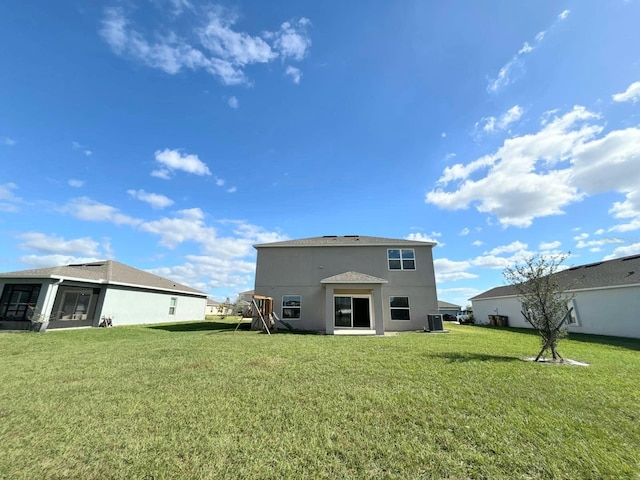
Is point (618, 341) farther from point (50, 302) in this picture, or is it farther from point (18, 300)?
point (18, 300)

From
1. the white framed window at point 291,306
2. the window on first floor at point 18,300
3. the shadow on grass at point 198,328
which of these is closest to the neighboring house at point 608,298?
the white framed window at point 291,306

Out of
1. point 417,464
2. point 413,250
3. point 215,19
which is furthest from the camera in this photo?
point 413,250

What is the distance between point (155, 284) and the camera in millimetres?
22453

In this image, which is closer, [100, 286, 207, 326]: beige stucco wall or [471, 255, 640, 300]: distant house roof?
[471, 255, 640, 300]: distant house roof

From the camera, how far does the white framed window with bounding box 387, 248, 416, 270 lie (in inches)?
714

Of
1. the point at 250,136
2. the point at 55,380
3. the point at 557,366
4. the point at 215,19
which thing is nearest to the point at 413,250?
the point at 557,366

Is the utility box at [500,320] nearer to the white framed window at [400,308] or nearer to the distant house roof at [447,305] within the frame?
the white framed window at [400,308]

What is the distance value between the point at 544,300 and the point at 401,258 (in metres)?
9.93

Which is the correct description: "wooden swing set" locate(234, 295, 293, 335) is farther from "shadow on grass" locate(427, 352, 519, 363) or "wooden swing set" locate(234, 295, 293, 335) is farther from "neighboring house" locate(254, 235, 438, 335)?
"shadow on grass" locate(427, 352, 519, 363)

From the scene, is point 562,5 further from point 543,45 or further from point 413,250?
point 413,250

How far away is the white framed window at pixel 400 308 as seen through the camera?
1739 centimetres

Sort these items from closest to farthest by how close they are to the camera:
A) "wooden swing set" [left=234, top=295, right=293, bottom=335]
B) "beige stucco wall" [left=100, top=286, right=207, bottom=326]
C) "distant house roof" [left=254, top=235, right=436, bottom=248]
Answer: "wooden swing set" [left=234, top=295, right=293, bottom=335] → "distant house roof" [left=254, top=235, right=436, bottom=248] → "beige stucco wall" [left=100, top=286, right=207, bottom=326]

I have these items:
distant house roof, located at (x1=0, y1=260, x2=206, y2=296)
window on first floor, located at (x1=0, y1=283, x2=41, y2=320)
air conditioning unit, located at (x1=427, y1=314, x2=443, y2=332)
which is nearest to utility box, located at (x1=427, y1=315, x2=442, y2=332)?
air conditioning unit, located at (x1=427, y1=314, x2=443, y2=332)

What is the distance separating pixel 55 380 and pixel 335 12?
15.0m
